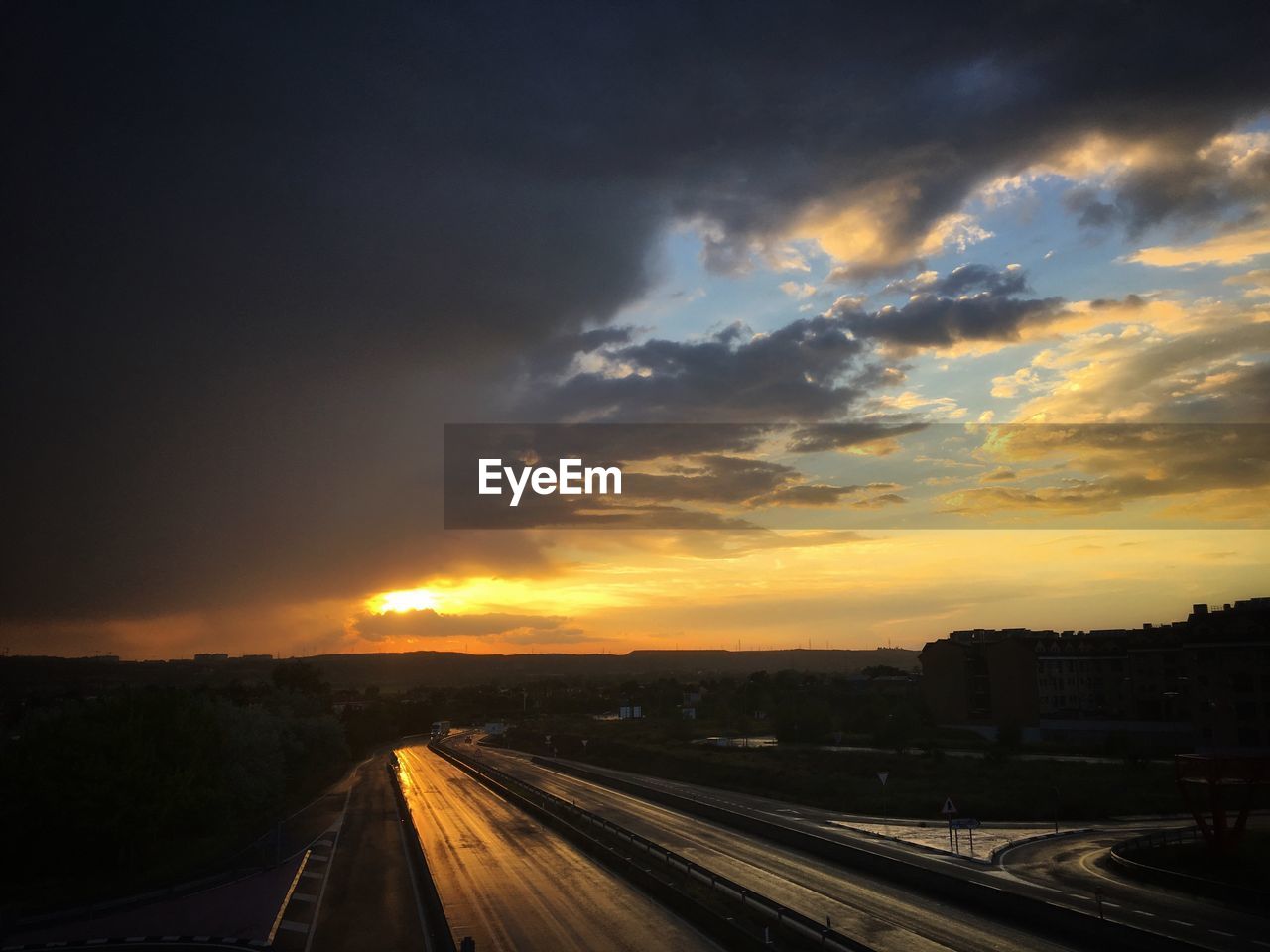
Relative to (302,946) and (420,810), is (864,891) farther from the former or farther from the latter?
(420,810)

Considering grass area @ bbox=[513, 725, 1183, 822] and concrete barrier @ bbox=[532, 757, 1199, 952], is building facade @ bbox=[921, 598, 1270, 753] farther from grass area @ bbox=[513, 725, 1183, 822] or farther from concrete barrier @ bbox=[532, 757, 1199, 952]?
concrete barrier @ bbox=[532, 757, 1199, 952]

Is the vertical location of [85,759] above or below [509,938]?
above

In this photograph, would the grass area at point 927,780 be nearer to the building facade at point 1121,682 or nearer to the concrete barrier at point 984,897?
the concrete barrier at point 984,897

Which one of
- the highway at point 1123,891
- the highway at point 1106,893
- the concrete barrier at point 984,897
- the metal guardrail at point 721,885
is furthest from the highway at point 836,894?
the highway at point 1123,891

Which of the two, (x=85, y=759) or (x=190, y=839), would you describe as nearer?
(x=85, y=759)

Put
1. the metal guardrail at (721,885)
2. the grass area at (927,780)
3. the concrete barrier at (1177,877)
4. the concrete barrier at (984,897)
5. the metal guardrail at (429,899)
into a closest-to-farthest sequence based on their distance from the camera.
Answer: the concrete barrier at (984,897) < the metal guardrail at (721,885) < the metal guardrail at (429,899) < the concrete barrier at (1177,877) < the grass area at (927,780)

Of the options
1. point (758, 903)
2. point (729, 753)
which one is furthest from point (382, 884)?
point (729, 753)

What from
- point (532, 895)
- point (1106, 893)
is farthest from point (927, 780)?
point (532, 895)
